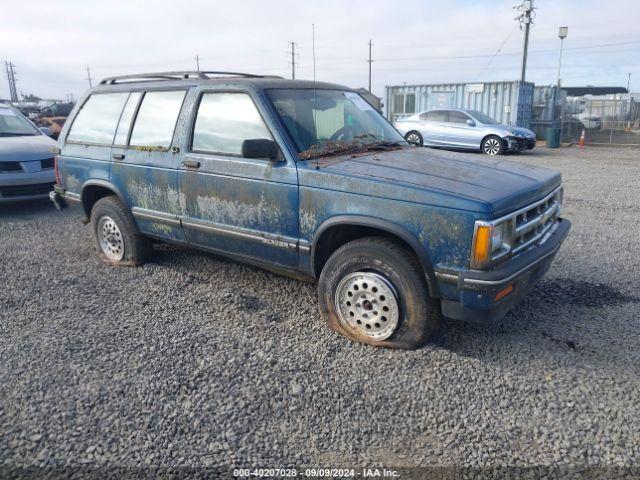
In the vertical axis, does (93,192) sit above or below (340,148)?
below

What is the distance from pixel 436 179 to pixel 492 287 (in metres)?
0.81

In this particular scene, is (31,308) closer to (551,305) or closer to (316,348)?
(316,348)

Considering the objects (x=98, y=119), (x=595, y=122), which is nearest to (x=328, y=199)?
(x=98, y=119)

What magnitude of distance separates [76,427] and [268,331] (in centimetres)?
149

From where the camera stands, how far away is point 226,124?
4.18m

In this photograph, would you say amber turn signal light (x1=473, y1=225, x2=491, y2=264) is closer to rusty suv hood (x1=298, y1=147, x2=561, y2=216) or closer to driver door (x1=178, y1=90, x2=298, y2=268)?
rusty suv hood (x1=298, y1=147, x2=561, y2=216)

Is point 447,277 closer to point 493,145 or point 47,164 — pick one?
point 47,164

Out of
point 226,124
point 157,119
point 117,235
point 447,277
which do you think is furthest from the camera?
point 117,235

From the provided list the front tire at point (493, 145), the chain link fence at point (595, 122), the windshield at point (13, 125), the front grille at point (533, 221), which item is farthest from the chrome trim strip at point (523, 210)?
the chain link fence at point (595, 122)

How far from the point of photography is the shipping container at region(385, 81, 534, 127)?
20.2 m

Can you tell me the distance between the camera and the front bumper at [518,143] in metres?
16.3

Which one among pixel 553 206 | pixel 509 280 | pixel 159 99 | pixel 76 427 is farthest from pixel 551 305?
pixel 159 99

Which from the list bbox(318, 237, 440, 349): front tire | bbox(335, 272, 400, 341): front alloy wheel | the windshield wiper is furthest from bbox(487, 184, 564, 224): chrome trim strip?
the windshield wiper

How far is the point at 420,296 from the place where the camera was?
10.9 feet
